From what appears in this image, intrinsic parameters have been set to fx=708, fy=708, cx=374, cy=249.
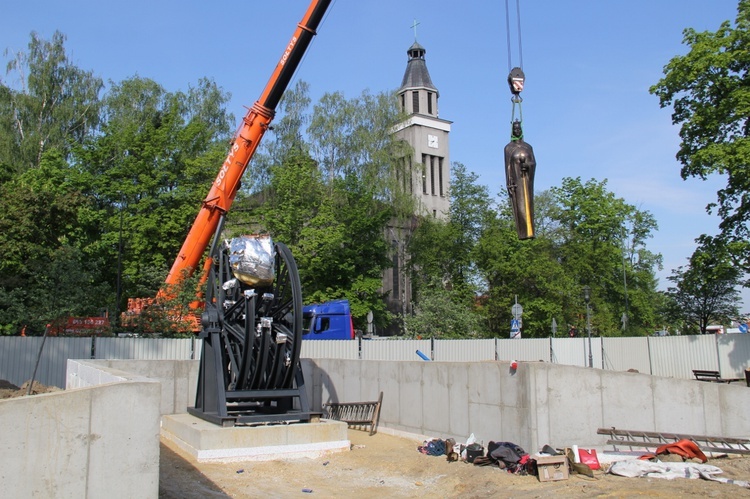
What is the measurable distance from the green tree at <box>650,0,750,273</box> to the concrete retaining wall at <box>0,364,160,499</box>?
79.6 ft

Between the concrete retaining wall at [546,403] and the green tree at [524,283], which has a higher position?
the green tree at [524,283]

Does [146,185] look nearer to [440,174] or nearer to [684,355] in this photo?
[684,355]

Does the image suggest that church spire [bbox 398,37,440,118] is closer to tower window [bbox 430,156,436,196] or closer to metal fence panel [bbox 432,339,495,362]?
tower window [bbox 430,156,436,196]

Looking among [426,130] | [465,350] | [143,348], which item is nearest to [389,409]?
[143,348]

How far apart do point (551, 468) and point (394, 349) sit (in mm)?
14551

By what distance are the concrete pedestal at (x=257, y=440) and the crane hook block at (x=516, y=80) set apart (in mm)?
7978

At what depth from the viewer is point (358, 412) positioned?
18594 mm

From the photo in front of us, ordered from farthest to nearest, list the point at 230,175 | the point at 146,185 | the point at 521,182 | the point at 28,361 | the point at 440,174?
the point at 440,174, the point at 146,185, the point at 230,175, the point at 28,361, the point at 521,182

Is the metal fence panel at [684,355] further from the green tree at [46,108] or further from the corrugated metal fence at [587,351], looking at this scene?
the green tree at [46,108]

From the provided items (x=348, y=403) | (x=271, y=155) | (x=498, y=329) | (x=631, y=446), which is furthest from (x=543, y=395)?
(x=271, y=155)

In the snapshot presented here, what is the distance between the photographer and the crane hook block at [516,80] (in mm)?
10070

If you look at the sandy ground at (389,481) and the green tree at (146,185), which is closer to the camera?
the sandy ground at (389,481)

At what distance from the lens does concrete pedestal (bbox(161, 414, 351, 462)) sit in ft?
44.0

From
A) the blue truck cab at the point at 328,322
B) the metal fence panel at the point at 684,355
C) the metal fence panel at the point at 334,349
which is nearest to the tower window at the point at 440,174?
the blue truck cab at the point at 328,322
